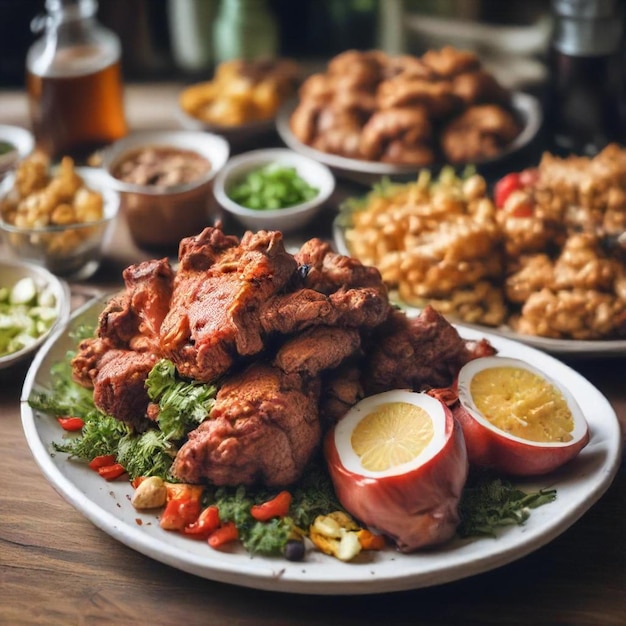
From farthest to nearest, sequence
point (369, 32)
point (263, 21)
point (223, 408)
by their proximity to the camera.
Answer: point (369, 32)
point (263, 21)
point (223, 408)

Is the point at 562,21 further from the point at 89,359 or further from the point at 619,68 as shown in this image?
the point at 89,359

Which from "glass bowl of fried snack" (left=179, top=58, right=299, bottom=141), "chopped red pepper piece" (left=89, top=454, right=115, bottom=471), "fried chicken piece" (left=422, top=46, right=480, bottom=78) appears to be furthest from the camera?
"glass bowl of fried snack" (left=179, top=58, right=299, bottom=141)

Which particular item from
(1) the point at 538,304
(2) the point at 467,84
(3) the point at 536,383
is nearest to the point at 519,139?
(2) the point at 467,84

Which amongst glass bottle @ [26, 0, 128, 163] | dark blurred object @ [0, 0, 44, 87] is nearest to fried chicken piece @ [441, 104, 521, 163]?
glass bottle @ [26, 0, 128, 163]

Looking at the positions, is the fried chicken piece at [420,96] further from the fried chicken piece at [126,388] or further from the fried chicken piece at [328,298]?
the fried chicken piece at [126,388]

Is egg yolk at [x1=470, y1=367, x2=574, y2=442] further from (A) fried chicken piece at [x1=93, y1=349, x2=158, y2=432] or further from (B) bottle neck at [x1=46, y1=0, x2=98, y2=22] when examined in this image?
(B) bottle neck at [x1=46, y1=0, x2=98, y2=22]

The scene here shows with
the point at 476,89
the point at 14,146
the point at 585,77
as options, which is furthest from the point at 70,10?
the point at 585,77
